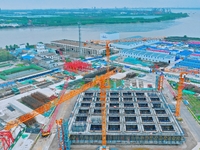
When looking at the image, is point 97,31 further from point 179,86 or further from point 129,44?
point 179,86

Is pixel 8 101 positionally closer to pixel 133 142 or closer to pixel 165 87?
pixel 133 142

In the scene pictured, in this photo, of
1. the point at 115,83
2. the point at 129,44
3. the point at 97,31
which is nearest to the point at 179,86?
the point at 115,83

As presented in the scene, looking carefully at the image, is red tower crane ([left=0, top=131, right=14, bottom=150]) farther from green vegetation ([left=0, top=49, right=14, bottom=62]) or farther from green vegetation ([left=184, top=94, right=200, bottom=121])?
green vegetation ([left=0, top=49, right=14, bottom=62])

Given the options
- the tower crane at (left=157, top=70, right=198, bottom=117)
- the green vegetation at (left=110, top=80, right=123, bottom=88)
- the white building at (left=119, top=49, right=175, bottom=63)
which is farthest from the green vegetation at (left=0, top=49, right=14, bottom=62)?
the tower crane at (left=157, top=70, right=198, bottom=117)

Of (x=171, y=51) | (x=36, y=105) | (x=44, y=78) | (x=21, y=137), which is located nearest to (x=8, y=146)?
(x=21, y=137)

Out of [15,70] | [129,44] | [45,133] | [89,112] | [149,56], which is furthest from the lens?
[129,44]

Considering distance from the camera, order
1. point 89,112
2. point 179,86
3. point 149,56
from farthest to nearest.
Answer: point 149,56
point 89,112
point 179,86
